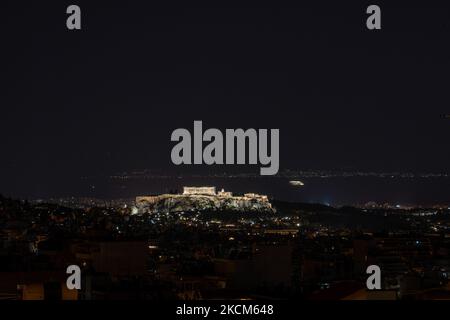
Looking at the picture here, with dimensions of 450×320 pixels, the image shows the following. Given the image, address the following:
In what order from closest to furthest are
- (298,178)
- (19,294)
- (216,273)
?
1. (19,294)
2. (216,273)
3. (298,178)

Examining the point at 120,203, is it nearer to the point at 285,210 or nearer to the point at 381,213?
the point at 285,210
